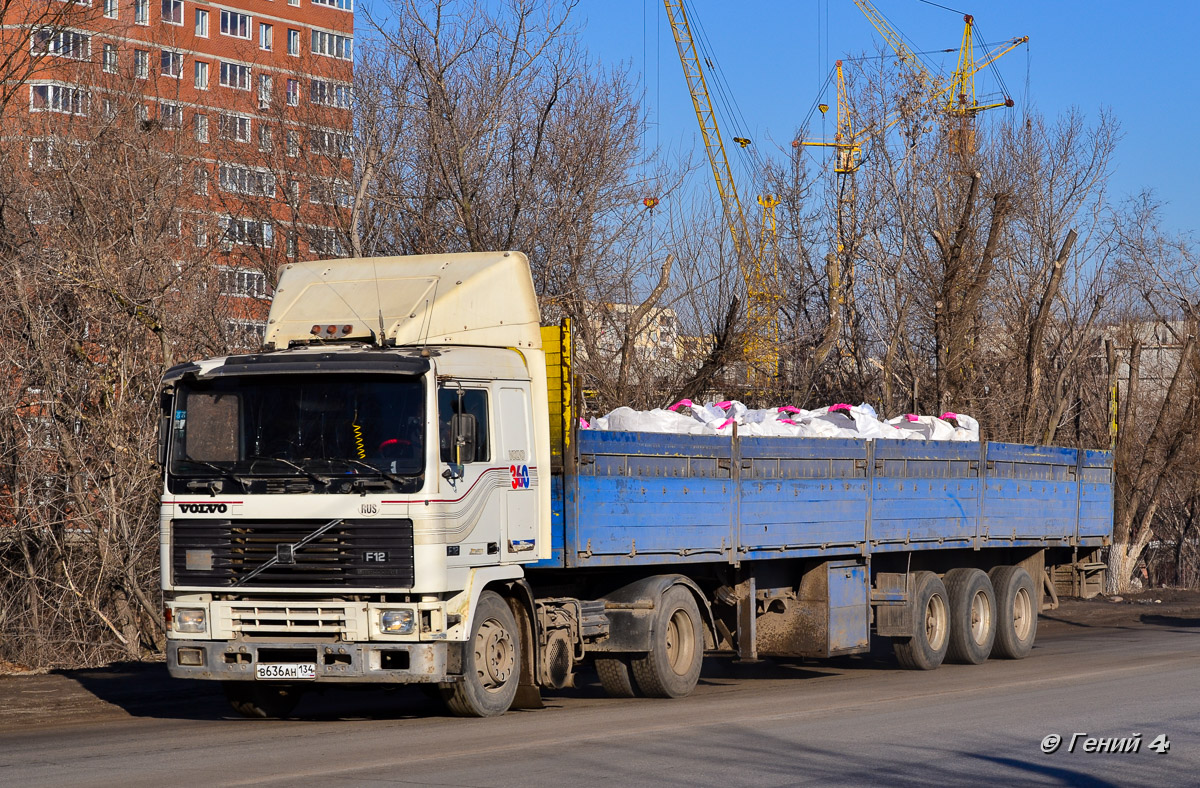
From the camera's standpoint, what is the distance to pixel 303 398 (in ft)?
35.9

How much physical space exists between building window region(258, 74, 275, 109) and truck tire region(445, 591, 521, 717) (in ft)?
50.5

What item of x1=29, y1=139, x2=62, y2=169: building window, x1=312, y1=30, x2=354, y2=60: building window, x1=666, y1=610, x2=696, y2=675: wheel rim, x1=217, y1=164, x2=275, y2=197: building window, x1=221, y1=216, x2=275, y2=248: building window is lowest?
x1=666, y1=610, x2=696, y2=675: wheel rim

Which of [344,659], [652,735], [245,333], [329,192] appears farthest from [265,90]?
[652,735]

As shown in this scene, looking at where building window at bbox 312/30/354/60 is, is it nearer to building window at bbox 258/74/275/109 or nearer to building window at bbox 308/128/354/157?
building window at bbox 258/74/275/109

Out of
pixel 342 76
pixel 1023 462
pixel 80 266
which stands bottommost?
pixel 1023 462

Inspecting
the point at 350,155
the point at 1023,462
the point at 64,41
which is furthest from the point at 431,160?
the point at 1023,462

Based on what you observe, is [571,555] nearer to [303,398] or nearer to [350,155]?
[303,398]

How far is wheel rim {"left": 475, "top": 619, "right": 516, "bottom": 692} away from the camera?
11.3m

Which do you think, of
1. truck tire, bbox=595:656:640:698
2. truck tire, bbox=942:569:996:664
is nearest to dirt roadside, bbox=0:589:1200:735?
truck tire, bbox=595:656:640:698

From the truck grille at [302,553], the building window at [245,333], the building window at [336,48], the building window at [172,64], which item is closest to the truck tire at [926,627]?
the truck grille at [302,553]

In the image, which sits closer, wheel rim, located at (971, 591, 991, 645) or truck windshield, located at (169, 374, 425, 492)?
truck windshield, located at (169, 374, 425, 492)

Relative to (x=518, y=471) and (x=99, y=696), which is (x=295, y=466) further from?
(x=99, y=696)

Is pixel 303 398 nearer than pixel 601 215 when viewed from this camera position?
Yes

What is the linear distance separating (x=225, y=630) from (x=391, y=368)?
7.77ft
